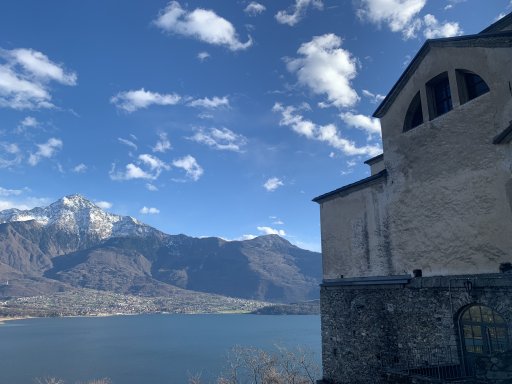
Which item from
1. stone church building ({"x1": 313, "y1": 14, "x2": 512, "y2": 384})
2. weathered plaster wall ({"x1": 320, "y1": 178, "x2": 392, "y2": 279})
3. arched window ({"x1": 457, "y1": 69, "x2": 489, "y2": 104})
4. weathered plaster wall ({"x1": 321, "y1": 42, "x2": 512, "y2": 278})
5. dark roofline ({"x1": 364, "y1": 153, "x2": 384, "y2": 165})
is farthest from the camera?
dark roofline ({"x1": 364, "y1": 153, "x2": 384, "y2": 165})

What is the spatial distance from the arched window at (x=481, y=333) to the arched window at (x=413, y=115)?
29.4ft

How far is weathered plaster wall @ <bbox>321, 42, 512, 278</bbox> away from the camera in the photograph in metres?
15.9

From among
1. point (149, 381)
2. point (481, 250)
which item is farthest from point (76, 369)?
point (481, 250)

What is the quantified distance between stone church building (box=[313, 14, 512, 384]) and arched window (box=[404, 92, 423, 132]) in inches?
1.9

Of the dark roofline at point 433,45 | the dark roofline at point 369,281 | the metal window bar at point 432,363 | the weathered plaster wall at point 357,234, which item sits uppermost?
the dark roofline at point 433,45

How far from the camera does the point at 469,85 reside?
17.8m

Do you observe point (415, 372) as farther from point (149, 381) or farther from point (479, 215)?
point (149, 381)

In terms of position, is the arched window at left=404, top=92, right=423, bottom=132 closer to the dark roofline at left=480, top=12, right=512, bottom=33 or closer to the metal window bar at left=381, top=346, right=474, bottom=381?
the dark roofline at left=480, top=12, right=512, bottom=33

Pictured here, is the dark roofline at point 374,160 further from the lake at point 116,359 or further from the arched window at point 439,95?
the lake at point 116,359

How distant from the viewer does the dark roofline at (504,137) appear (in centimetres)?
1512

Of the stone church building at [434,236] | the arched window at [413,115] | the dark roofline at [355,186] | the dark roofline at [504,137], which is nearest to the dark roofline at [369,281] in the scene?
the stone church building at [434,236]

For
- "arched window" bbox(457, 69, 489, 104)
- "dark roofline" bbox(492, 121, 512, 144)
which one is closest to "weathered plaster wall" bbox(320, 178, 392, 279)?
"arched window" bbox(457, 69, 489, 104)

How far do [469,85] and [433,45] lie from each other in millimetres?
2573

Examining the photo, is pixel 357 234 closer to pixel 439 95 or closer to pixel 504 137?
pixel 439 95
